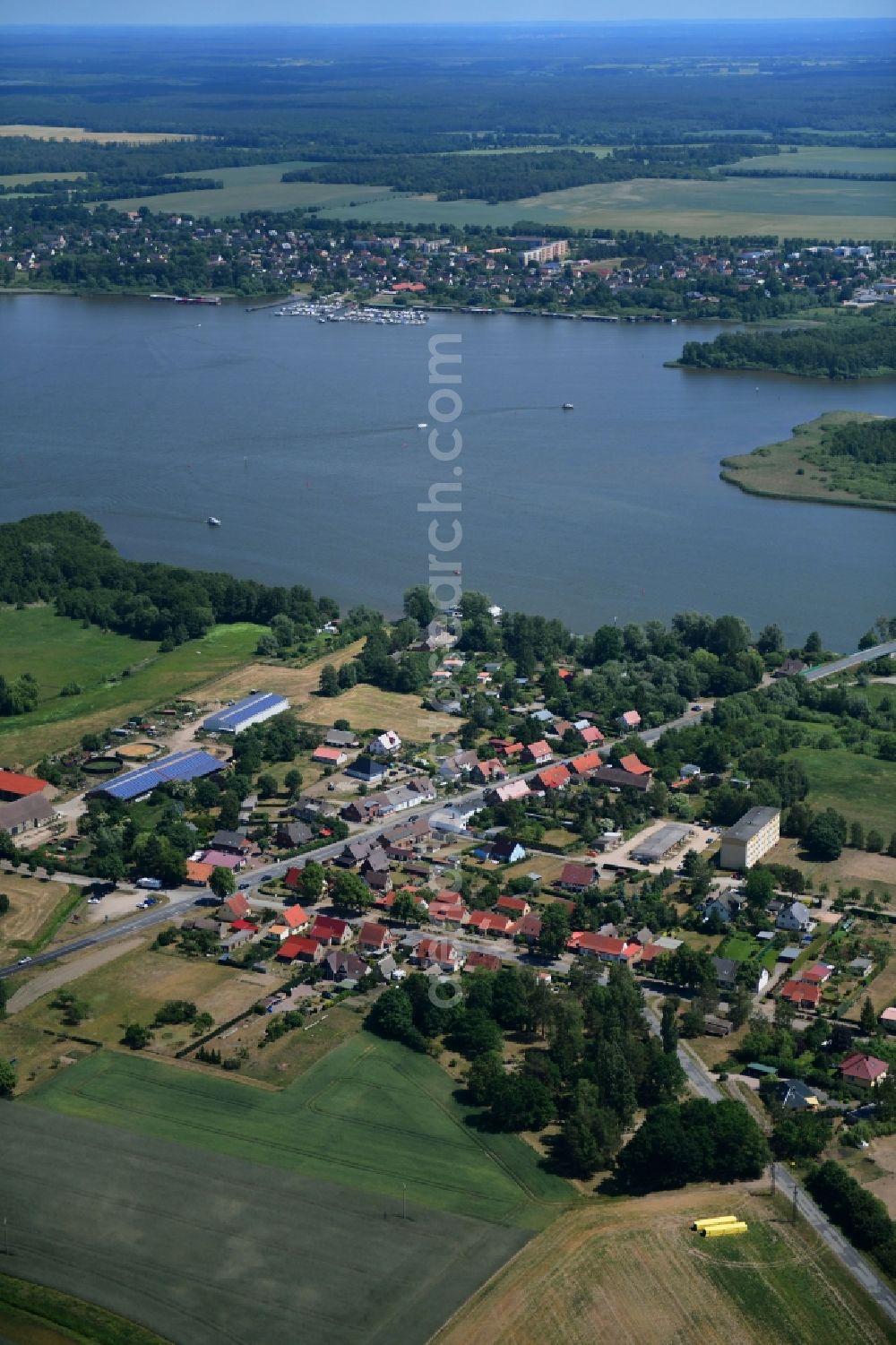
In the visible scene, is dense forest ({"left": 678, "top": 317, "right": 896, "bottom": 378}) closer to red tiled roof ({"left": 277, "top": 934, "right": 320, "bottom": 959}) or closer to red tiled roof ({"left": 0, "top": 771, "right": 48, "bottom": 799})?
red tiled roof ({"left": 0, "top": 771, "right": 48, "bottom": 799})

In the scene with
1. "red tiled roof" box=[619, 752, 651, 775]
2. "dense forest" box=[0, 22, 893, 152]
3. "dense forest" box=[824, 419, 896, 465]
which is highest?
"dense forest" box=[0, 22, 893, 152]

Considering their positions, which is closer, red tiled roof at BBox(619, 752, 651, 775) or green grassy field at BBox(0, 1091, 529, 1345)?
green grassy field at BBox(0, 1091, 529, 1345)

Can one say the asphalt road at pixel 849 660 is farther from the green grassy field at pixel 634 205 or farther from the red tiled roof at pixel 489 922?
the green grassy field at pixel 634 205

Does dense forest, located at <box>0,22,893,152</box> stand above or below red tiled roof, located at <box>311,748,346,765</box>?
above

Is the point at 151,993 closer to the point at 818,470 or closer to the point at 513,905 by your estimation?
the point at 513,905

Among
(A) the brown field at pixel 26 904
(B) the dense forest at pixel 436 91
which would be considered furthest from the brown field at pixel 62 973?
(B) the dense forest at pixel 436 91

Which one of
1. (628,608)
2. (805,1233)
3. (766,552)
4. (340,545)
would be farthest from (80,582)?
(805,1233)

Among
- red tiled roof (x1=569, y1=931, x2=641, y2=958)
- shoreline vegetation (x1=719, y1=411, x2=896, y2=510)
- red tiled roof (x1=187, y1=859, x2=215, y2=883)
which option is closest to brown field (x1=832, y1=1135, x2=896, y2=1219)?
red tiled roof (x1=569, y1=931, x2=641, y2=958)

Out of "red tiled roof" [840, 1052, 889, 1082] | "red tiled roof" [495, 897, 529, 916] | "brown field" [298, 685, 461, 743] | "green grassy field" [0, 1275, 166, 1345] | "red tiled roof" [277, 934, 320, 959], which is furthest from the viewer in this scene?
"brown field" [298, 685, 461, 743]
